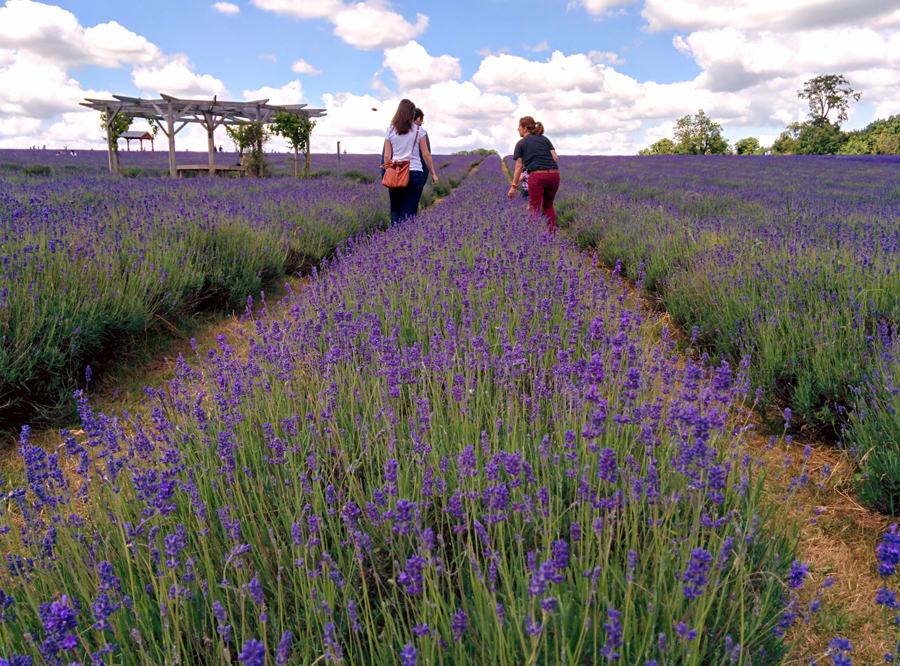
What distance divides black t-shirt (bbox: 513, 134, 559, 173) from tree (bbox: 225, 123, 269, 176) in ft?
39.3

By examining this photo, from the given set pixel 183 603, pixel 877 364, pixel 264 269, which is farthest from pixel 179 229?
pixel 877 364

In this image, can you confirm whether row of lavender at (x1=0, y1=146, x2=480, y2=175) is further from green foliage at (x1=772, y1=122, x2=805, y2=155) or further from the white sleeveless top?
green foliage at (x1=772, y1=122, x2=805, y2=155)

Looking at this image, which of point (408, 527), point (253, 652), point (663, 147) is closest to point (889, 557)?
point (408, 527)

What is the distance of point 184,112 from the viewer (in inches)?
599

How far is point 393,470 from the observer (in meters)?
1.36

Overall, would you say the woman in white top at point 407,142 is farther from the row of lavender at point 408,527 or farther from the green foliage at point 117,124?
the green foliage at point 117,124

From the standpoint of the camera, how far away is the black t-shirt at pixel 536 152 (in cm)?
671

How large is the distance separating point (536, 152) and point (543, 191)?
61 cm

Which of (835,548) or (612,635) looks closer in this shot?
(612,635)

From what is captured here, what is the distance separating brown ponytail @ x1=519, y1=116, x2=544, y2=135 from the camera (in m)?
6.86

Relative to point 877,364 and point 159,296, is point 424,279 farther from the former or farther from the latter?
point 877,364

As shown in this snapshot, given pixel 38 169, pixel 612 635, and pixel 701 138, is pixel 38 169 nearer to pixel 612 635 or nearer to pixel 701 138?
pixel 612 635

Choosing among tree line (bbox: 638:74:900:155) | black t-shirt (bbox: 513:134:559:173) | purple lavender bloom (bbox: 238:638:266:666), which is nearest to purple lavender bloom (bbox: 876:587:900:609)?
purple lavender bloom (bbox: 238:638:266:666)

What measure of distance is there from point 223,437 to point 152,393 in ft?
3.72
